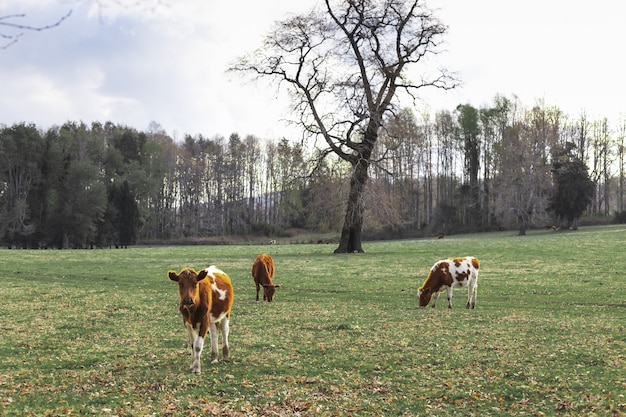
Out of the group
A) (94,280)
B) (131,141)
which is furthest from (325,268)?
(131,141)

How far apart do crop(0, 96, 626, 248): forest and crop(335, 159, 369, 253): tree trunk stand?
0.77 meters

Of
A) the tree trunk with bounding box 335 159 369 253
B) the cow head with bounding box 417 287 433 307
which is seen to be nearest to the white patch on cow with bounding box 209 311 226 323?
the cow head with bounding box 417 287 433 307

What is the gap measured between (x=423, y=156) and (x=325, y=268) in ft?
215

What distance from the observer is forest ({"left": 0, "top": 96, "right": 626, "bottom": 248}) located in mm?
66625

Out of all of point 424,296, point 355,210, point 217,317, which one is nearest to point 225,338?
point 217,317

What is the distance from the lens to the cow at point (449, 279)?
1827 centimetres

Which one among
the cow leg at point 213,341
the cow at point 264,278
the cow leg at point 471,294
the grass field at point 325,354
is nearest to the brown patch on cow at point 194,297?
the cow leg at point 213,341

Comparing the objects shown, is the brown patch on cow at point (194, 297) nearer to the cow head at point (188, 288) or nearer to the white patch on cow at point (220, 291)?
the cow head at point (188, 288)

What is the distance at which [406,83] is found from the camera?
145 ft

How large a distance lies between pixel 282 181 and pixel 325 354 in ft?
234

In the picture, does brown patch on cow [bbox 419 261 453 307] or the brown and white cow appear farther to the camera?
brown patch on cow [bbox 419 261 453 307]

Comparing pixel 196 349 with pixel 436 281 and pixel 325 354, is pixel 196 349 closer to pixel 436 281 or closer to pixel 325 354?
pixel 325 354

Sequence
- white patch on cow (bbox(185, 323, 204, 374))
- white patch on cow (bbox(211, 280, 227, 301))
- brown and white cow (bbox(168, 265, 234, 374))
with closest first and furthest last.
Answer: brown and white cow (bbox(168, 265, 234, 374)) < white patch on cow (bbox(185, 323, 204, 374)) < white patch on cow (bbox(211, 280, 227, 301))

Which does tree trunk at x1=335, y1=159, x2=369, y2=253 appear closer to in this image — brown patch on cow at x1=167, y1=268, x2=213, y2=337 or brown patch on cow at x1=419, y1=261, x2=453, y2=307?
brown patch on cow at x1=419, y1=261, x2=453, y2=307
